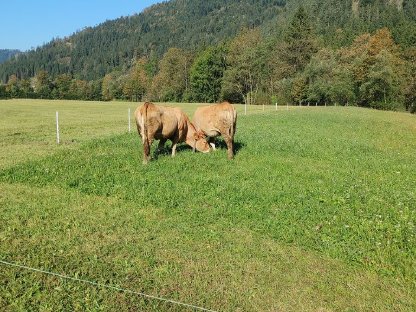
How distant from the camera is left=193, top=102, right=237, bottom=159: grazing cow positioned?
1473cm

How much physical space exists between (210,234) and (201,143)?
8151 mm

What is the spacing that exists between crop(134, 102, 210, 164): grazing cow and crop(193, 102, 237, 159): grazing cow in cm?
36

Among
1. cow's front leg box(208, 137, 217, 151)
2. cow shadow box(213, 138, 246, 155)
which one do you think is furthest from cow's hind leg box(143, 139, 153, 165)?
cow shadow box(213, 138, 246, 155)

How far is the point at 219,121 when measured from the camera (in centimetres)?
1497

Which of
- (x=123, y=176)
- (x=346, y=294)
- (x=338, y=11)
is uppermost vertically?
(x=338, y=11)

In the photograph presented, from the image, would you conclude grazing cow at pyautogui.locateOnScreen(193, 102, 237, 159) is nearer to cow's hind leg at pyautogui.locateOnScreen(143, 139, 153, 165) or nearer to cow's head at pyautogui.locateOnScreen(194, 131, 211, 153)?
cow's head at pyautogui.locateOnScreen(194, 131, 211, 153)

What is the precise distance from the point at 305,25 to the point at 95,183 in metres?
90.9

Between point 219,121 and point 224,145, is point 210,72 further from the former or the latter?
point 219,121

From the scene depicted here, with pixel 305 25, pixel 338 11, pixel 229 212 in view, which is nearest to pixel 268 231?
pixel 229 212

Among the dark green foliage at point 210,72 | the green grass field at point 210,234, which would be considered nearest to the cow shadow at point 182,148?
the green grass field at point 210,234

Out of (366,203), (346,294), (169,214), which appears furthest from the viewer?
(366,203)

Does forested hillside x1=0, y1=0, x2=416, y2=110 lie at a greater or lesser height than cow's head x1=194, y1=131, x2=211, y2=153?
greater

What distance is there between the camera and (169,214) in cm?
878

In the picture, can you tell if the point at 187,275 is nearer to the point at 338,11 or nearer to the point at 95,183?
the point at 95,183
